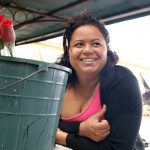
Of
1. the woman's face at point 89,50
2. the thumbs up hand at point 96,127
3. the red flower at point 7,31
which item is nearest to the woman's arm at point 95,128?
the thumbs up hand at point 96,127

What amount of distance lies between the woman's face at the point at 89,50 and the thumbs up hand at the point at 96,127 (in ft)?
0.58

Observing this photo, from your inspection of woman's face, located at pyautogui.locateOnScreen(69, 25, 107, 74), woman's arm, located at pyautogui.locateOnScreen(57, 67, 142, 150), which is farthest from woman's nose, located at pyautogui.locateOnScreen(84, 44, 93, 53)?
woman's arm, located at pyautogui.locateOnScreen(57, 67, 142, 150)

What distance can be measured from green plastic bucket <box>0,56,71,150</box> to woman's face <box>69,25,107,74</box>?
0.38 m

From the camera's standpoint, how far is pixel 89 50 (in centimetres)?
98

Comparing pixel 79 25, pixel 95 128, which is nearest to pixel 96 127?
pixel 95 128

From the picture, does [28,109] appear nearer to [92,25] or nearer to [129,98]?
[129,98]

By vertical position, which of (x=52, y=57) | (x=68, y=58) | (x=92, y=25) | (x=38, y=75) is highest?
(x=52, y=57)

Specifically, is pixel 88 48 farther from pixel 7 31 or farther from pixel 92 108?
pixel 7 31

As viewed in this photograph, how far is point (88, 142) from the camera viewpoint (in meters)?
0.93

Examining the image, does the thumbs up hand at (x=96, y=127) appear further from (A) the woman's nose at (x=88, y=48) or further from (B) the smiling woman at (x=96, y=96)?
(A) the woman's nose at (x=88, y=48)

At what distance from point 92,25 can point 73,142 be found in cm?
46

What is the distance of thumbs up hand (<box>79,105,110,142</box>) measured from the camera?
882mm

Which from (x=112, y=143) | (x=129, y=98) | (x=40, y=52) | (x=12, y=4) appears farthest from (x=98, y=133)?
(x=40, y=52)

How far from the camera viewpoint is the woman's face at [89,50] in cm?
99
